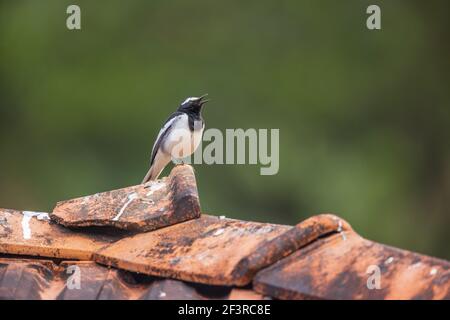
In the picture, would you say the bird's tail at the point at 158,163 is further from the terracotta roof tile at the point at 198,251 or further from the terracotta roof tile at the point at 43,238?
the terracotta roof tile at the point at 198,251

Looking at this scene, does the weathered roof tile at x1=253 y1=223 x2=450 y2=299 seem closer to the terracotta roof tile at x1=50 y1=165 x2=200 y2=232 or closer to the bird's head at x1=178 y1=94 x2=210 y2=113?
the terracotta roof tile at x1=50 y1=165 x2=200 y2=232

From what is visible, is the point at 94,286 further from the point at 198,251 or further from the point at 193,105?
the point at 193,105

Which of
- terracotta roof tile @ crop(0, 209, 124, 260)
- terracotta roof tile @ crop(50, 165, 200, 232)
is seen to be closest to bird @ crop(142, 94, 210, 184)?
terracotta roof tile @ crop(50, 165, 200, 232)

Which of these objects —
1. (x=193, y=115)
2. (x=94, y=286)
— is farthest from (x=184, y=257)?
(x=193, y=115)

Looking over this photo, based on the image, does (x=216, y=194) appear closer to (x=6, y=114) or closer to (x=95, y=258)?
(x=6, y=114)

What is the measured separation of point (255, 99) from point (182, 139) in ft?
37.2

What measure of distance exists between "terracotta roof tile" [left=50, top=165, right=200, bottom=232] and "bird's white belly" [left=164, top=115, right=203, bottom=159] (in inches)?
145

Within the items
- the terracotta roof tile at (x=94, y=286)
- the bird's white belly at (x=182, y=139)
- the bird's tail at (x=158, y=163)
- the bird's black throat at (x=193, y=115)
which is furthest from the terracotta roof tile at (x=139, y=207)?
the bird's tail at (x=158, y=163)

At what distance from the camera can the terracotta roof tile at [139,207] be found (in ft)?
17.0

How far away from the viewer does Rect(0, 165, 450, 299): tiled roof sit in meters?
4.20

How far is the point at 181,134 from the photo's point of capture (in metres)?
9.37

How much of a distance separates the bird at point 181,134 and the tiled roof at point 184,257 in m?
3.80

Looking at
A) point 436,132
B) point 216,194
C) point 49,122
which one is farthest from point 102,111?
point 436,132

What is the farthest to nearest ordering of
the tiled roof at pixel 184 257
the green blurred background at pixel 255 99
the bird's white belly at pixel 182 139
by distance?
the green blurred background at pixel 255 99, the bird's white belly at pixel 182 139, the tiled roof at pixel 184 257
